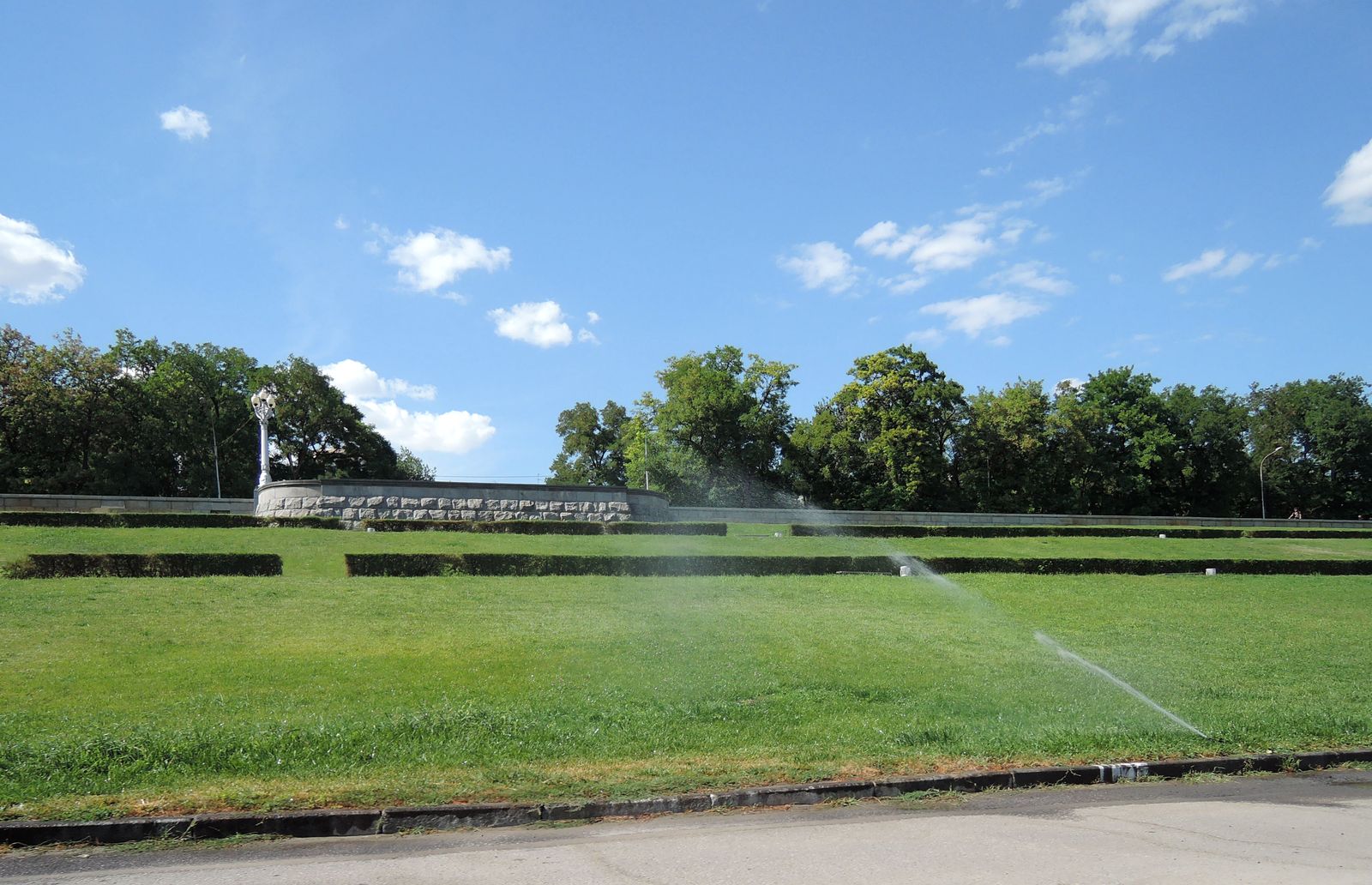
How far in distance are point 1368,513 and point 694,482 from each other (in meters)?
61.9

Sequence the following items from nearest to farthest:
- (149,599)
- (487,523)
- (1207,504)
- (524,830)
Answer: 1. (524,830)
2. (149,599)
3. (487,523)
4. (1207,504)

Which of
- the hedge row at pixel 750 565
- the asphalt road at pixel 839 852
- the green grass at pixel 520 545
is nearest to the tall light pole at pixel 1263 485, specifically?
the green grass at pixel 520 545

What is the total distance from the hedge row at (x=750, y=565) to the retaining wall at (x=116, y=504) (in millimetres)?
19349

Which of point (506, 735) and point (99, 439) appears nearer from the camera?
point (506, 735)

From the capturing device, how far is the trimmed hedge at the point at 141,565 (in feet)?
56.4

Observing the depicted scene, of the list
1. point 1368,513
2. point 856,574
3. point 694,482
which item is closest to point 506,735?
point 856,574

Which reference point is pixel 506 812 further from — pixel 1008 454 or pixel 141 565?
pixel 1008 454

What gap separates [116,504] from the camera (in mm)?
37906

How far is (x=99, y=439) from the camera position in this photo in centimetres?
5628

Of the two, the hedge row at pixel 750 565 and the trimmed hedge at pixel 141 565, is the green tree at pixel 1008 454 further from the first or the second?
the trimmed hedge at pixel 141 565

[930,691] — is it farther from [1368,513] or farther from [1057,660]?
[1368,513]

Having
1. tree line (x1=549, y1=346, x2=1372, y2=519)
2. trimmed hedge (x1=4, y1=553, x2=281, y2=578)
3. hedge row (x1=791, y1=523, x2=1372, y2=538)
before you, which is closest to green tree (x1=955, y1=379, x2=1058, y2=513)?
tree line (x1=549, y1=346, x2=1372, y2=519)

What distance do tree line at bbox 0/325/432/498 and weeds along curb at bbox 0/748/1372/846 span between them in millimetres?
56775

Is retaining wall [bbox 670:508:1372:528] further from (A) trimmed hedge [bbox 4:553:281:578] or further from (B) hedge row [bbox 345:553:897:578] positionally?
Answer: (A) trimmed hedge [bbox 4:553:281:578]
